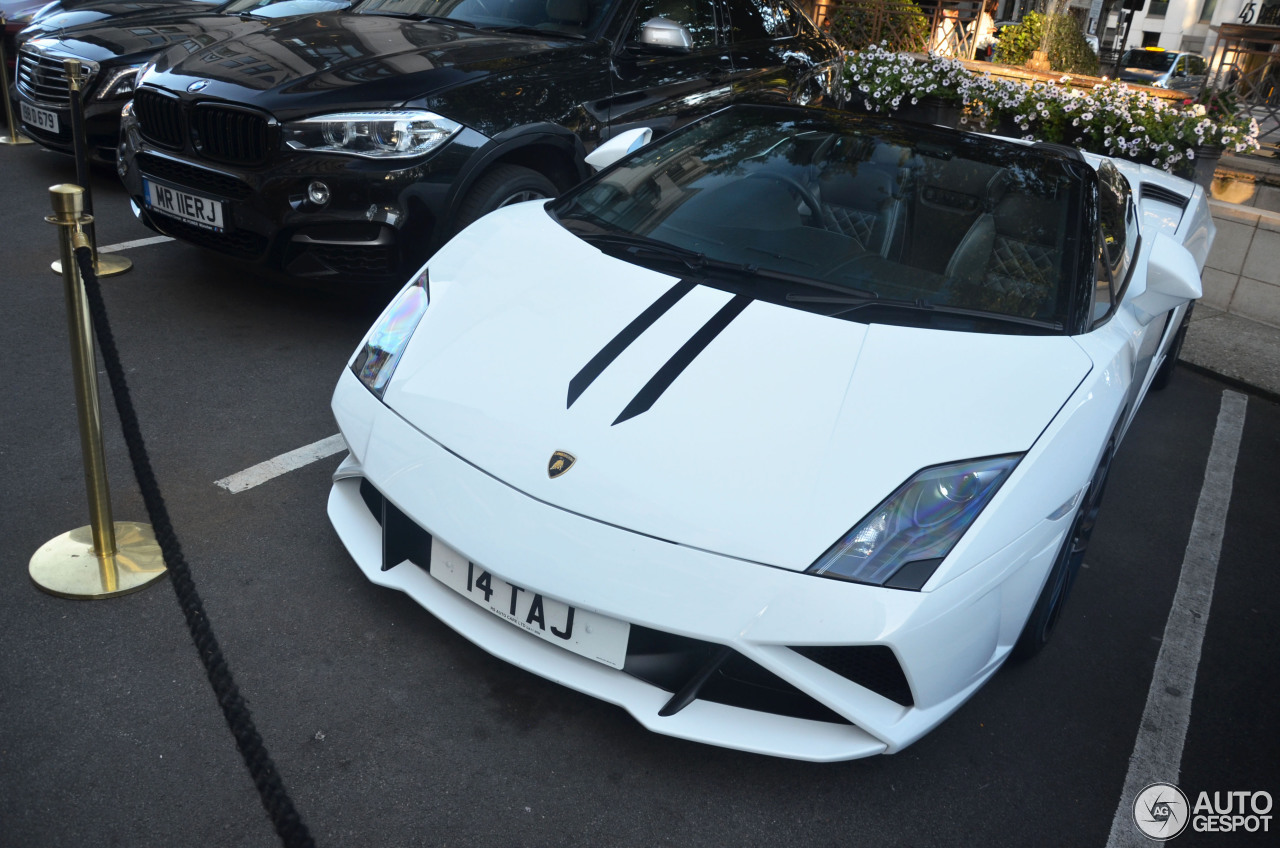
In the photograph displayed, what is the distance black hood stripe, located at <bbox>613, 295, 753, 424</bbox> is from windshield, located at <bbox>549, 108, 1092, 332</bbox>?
139 mm

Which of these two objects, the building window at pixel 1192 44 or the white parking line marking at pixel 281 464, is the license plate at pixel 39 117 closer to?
the white parking line marking at pixel 281 464

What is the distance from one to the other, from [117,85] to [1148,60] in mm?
23427

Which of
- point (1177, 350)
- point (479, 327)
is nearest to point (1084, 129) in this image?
point (1177, 350)

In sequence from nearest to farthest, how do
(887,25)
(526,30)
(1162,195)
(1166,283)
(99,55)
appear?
(1166,283) < (1162,195) < (526,30) < (99,55) < (887,25)

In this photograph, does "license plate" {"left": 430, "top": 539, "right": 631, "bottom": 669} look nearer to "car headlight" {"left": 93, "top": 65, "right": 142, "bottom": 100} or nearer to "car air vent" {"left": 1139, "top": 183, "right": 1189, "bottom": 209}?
"car air vent" {"left": 1139, "top": 183, "right": 1189, "bottom": 209}

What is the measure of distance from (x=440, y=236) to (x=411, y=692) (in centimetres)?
220

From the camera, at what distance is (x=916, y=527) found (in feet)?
6.63

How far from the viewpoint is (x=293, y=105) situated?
380 cm

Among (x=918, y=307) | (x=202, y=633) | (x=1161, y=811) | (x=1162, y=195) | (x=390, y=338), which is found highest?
(x=1162, y=195)

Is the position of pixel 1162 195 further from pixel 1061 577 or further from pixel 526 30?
pixel 526 30

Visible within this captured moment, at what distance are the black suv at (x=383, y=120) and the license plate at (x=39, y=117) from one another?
2003mm

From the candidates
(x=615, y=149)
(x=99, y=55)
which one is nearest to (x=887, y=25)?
(x=99, y=55)

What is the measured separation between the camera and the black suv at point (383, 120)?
381 centimetres

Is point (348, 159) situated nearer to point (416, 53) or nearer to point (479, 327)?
point (416, 53)
